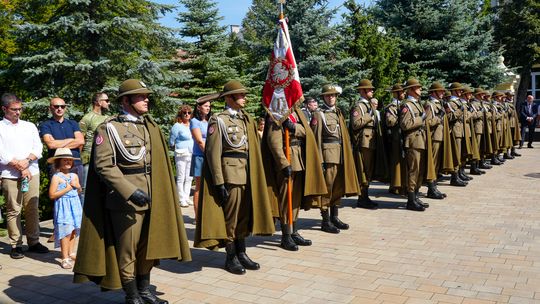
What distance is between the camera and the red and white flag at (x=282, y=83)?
282 inches

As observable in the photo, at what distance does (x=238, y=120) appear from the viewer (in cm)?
616

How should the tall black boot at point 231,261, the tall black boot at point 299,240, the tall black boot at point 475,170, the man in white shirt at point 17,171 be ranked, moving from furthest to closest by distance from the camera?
the tall black boot at point 475,170
the tall black boot at point 299,240
the man in white shirt at point 17,171
the tall black boot at point 231,261

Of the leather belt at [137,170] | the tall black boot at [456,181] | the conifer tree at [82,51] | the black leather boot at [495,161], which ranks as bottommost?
the tall black boot at [456,181]

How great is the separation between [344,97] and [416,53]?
4708 millimetres

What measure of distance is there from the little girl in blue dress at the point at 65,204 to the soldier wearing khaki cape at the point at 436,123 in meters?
6.65

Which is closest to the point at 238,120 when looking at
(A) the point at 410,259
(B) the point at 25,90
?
(A) the point at 410,259

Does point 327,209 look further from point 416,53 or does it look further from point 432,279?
→ point 416,53

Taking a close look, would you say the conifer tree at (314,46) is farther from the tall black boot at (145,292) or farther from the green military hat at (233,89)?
the tall black boot at (145,292)

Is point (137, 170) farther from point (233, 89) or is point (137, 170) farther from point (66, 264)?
point (66, 264)

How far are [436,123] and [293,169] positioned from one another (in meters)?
4.14

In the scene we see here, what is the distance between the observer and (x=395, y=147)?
9.67 meters

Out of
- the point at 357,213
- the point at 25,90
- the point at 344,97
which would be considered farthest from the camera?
the point at 344,97

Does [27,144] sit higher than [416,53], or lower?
lower

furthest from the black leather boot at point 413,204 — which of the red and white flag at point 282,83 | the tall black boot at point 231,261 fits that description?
the tall black boot at point 231,261
